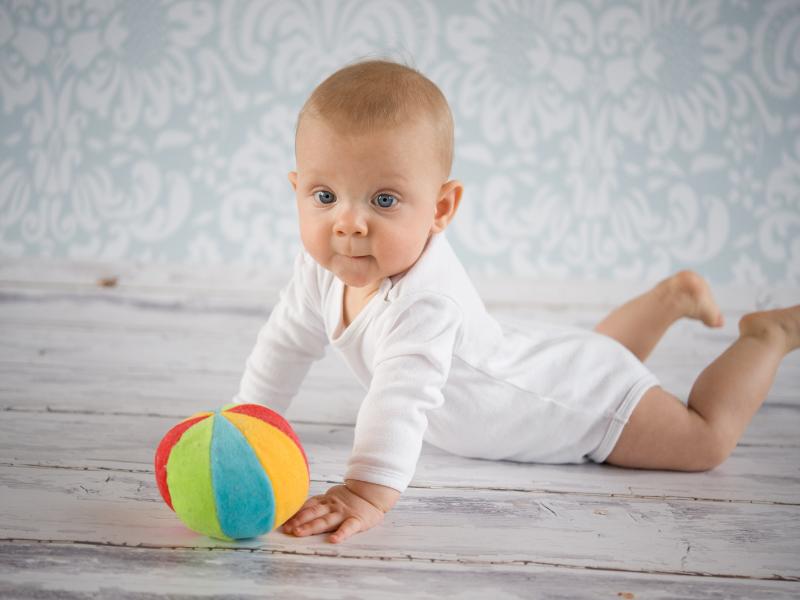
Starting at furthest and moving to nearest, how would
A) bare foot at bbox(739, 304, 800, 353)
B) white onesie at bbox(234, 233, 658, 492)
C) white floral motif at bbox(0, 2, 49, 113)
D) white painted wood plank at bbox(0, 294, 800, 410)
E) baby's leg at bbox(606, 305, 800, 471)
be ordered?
1. white floral motif at bbox(0, 2, 49, 113)
2. white painted wood plank at bbox(0, 294, 800, 410)
3. bare foot at bbox(739, 304, 800, 353)
4. baby's leg at bbox(606, 305, 800, 471)
5. white onesie at bbox(234, 233, 658, 492)

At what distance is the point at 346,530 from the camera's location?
0.86 meters

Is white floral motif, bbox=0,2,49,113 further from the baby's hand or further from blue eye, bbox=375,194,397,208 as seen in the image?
the baby's hand

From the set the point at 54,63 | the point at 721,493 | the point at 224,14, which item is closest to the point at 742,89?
the point at 224,14

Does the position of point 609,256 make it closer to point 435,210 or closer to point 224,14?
point 224,14

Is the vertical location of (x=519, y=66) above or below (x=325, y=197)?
above

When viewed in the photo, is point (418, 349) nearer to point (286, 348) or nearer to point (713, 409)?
point (286, 348)

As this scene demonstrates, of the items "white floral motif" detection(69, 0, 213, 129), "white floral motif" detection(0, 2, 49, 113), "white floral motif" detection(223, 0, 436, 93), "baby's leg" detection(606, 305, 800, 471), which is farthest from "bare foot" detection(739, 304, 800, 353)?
"white floral motif" detection(0, 2, 49, 113)

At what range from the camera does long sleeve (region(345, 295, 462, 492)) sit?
922 millimetres

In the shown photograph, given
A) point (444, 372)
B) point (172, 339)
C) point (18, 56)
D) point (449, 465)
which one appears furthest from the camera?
point (18, 56)

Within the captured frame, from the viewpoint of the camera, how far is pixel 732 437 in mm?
1169

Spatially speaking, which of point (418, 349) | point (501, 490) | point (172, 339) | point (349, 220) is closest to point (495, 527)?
point (501, 490)

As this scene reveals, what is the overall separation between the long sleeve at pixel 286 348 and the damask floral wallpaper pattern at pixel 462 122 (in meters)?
1.22

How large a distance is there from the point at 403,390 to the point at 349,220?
0.68 ft

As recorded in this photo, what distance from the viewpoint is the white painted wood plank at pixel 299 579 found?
0.74 m
